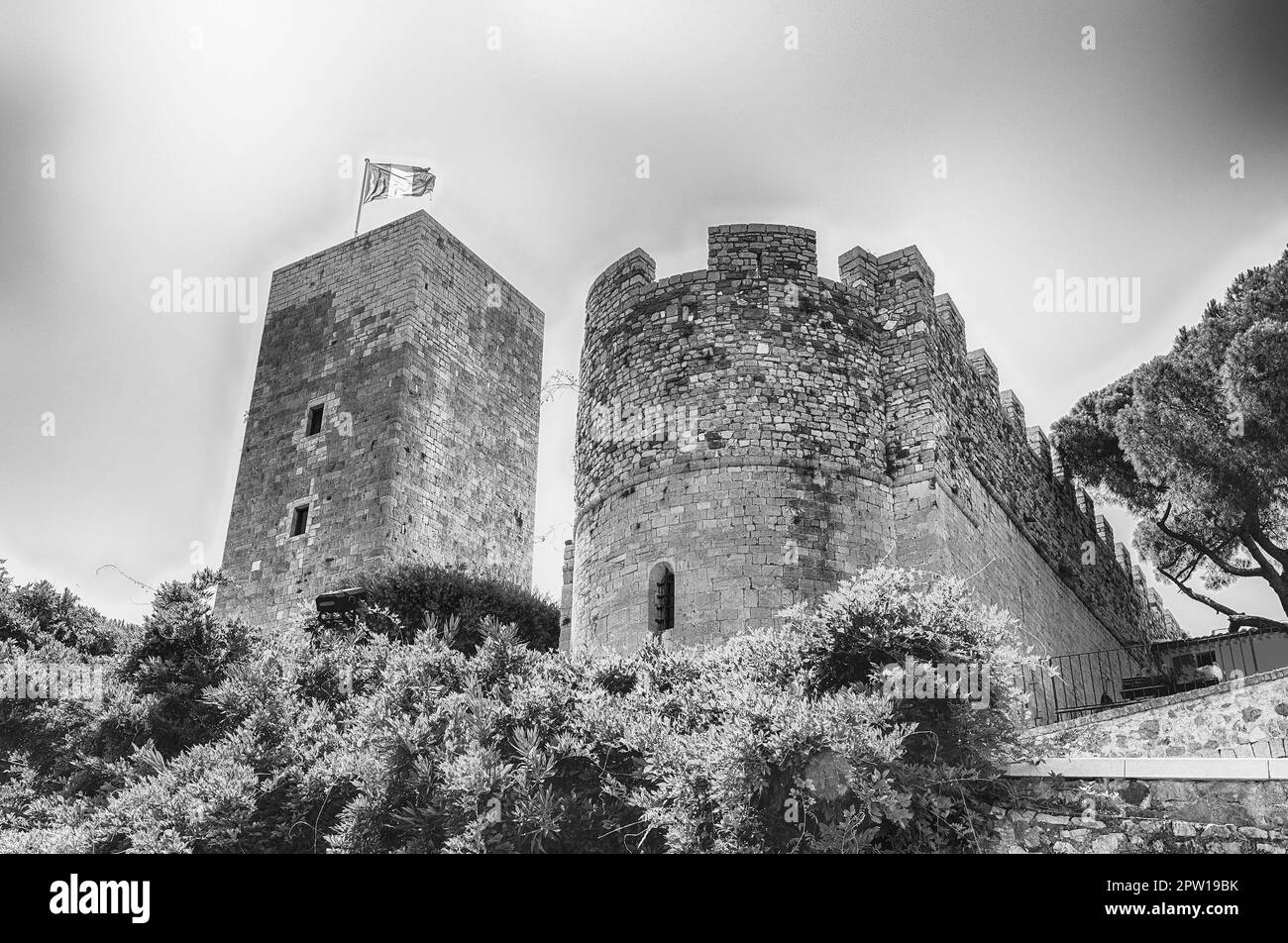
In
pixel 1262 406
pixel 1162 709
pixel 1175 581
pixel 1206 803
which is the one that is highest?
pixel 1262 406

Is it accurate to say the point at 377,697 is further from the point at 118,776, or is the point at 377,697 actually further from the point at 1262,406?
the point at 1262,406

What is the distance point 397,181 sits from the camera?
21078 millimetres

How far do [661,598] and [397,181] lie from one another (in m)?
13.6

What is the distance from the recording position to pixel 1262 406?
528 inches

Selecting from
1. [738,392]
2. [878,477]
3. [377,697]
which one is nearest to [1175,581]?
[878,477]

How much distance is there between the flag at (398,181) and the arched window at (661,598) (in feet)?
42.2

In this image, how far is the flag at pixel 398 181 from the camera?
20953mm

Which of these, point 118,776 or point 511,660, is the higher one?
point 511,660

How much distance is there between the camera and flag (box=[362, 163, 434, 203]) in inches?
825

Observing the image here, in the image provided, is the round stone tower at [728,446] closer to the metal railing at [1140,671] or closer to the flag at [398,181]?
the metal railing at [1140,671]

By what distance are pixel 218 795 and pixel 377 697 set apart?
1552mm

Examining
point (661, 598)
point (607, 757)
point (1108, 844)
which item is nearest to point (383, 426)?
point (661, 598)

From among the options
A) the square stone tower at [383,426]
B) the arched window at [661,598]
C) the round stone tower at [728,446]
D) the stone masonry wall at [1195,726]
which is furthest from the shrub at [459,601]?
the stone masonry wall at [1195,726]

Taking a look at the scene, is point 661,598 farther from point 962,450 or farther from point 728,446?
point 962,450
